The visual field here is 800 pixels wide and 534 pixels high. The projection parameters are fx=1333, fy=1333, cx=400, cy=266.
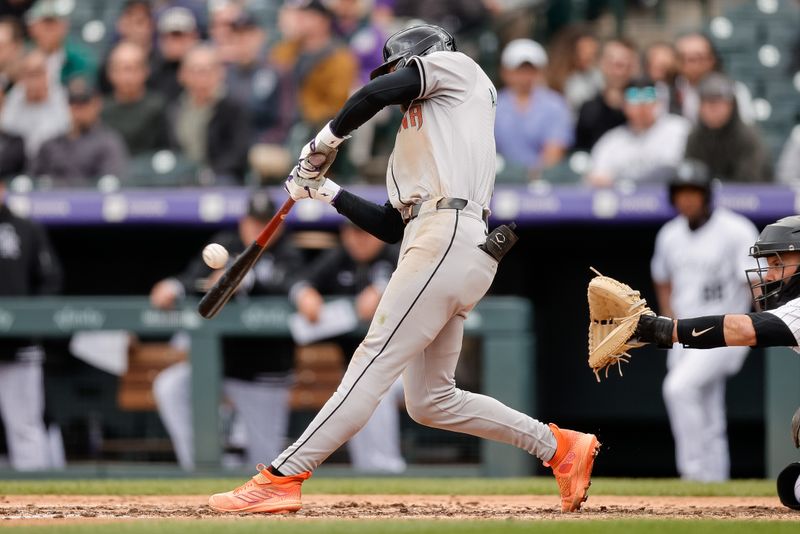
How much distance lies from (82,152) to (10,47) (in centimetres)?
217

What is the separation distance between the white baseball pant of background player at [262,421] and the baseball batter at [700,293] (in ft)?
5.06

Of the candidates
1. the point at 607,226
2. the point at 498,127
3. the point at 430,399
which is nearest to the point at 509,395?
the point at 607,226

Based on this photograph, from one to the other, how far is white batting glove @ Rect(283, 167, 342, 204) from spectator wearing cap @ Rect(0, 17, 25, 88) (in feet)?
21.1

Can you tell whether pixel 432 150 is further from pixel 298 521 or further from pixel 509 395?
pixel 509 395

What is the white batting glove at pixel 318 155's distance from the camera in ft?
14.4

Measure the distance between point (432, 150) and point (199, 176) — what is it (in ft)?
14.8

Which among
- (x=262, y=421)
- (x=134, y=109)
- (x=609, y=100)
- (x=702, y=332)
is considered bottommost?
(x=262, y=421)

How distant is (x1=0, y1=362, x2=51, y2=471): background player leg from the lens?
7.41m

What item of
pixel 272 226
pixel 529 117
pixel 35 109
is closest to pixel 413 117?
pixel 272 226

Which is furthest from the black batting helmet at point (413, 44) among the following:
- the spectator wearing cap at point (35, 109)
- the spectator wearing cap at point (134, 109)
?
the spectator wearing cap at point (35, 109)

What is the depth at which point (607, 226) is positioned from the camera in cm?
848

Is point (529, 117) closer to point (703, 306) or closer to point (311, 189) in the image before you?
point (703, 306)

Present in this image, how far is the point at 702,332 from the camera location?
13.7 feet

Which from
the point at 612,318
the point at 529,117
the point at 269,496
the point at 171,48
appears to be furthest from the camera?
the point at 171,48
